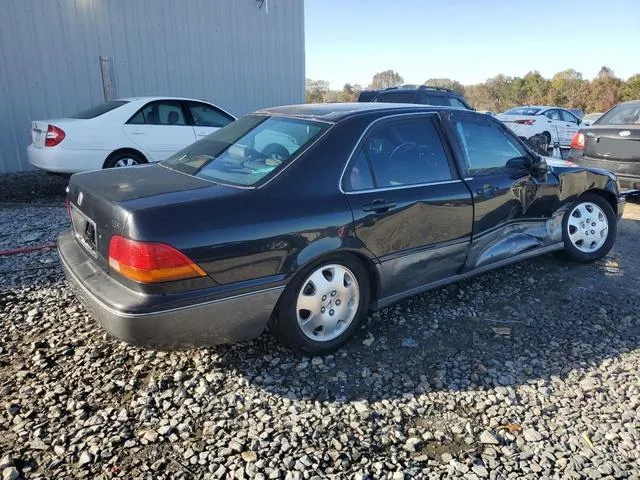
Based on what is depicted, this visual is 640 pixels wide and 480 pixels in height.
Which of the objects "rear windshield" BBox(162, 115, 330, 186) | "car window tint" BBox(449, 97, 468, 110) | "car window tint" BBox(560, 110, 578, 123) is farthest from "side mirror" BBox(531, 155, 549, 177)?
"car window tint" BBox(560, 110, 578, 123)

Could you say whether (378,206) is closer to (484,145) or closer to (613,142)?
(484,145)

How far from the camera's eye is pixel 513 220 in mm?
3875

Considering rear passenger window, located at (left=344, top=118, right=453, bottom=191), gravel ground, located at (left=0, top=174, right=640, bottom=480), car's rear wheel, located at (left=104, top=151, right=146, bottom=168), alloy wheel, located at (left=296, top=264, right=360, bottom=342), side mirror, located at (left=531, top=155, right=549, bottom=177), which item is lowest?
gravel ground, located at (left=0, top=174, right=640, bottom=480)

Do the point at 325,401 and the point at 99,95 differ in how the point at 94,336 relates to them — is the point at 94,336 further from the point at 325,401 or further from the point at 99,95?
the point at 99,95

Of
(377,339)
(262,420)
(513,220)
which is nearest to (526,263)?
Result: (513,220)

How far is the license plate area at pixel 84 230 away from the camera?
9.11 feet

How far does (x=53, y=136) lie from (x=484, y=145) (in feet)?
18.5

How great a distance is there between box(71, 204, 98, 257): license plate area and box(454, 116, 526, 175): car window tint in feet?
8.41

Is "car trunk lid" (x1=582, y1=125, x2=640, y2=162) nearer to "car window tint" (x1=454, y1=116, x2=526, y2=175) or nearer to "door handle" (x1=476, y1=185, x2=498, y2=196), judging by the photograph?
"car window tint" (x1=454, y1=116, x2=526, y2=175)

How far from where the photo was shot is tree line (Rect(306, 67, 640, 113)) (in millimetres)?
31094

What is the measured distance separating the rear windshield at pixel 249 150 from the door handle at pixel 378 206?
527 mm

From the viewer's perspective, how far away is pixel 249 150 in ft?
10.5

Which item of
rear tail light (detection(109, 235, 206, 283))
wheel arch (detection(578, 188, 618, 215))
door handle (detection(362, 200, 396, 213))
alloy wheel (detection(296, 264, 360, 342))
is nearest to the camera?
rear tail light (detection(109, 235, 206, 283))

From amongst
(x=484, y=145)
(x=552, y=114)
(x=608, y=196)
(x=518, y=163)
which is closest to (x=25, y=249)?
(x=484, y=145)
